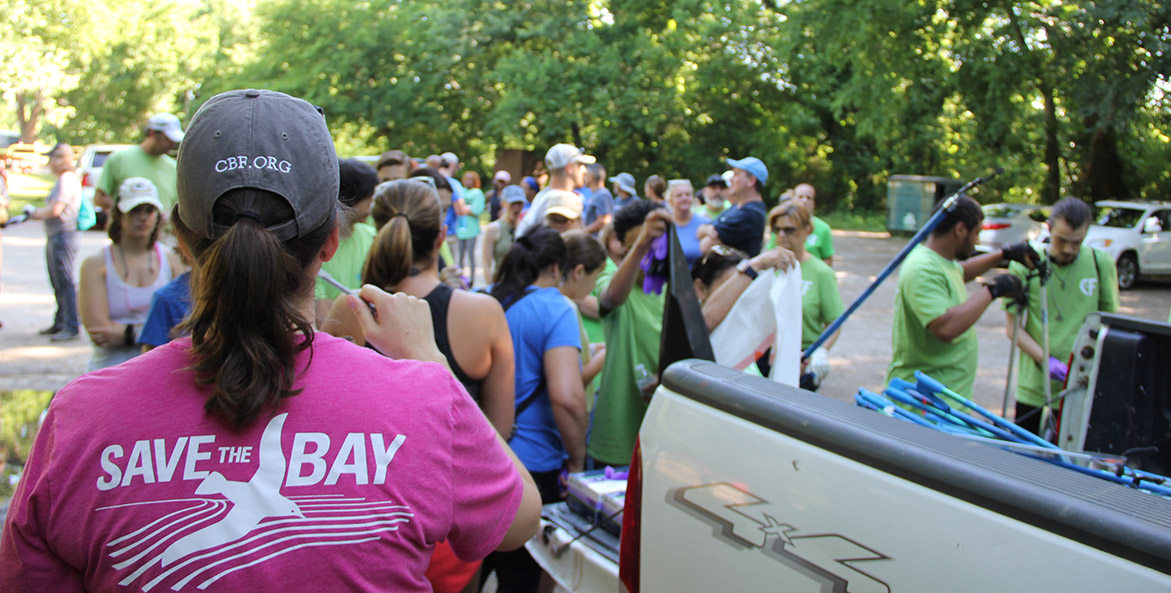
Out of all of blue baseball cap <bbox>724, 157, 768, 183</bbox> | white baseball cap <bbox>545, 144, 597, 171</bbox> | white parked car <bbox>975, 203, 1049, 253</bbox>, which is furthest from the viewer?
white parked car <bbox>975, 203, 1049, 253</bbox>

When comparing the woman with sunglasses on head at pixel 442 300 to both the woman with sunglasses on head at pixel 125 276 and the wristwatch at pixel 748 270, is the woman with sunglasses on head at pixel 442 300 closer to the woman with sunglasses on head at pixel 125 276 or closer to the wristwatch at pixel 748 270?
the wristwatch at pixel 748 270

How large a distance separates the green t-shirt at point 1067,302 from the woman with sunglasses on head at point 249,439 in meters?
4.57

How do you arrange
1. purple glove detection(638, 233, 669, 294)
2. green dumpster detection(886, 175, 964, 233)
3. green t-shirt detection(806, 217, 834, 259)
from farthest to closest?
1. green dumpster detection(886, 175, 964, 233)
2. green t-shirt detection(806, 217, 834, 259)
3. purple glove detection(638, 233, 669, 294)

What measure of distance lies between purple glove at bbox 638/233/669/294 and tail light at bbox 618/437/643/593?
1957 mm

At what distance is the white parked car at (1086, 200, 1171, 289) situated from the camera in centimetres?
1579

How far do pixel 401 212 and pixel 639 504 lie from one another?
1.47m

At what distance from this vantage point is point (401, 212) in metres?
3.07

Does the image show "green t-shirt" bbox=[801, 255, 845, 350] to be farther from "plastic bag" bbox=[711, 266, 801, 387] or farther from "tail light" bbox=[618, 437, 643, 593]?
"tail light" bbox=[618, 437, 643, 593]

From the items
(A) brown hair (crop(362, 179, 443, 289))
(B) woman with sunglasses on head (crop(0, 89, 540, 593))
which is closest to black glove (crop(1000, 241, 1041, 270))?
(A) brown hair (crop(362, 179, 443, 289))

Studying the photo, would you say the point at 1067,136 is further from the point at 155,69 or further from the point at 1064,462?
the point at 155,69

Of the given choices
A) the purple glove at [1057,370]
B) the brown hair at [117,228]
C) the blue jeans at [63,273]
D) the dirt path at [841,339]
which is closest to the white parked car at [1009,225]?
the dirt path at [841,339]

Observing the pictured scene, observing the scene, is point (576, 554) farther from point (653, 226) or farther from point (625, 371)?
point (653, 226)

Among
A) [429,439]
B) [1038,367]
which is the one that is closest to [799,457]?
[429,439]

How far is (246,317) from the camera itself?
1182 mm
